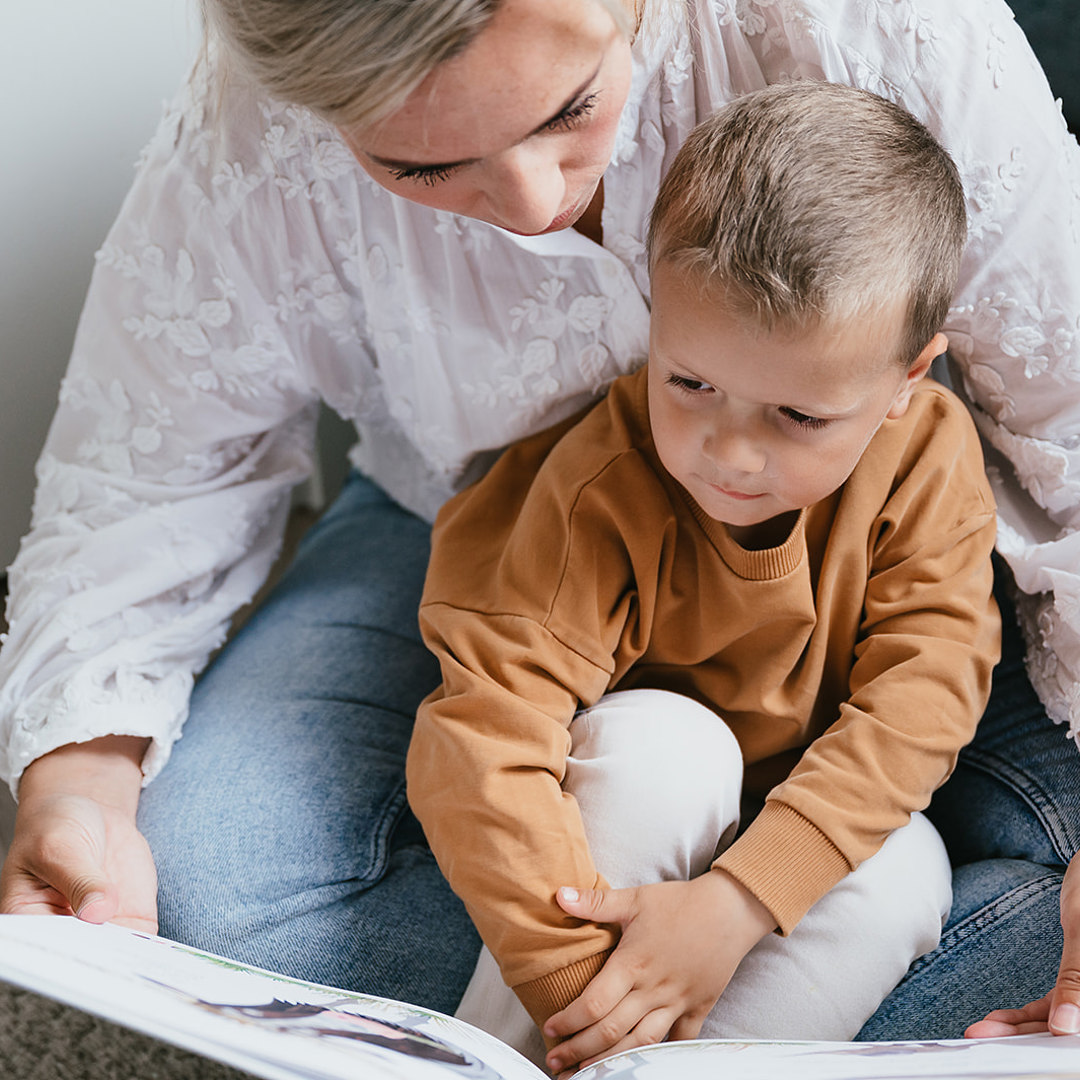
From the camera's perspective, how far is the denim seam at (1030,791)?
0.80 m

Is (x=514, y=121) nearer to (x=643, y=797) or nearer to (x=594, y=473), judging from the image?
(x=594, y=473)

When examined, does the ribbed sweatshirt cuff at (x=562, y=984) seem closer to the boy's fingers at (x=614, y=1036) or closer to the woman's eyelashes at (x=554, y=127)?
the boy's fingers at (x=614, y=1036)

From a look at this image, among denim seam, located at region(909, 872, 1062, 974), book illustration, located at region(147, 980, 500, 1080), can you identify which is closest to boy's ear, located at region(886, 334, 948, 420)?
denim seam, located at region(909, 872, 1062, 974)

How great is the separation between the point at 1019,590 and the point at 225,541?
26.1 inches

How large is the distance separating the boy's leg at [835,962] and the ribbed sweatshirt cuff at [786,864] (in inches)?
1.0

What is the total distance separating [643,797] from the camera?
72 centimetres

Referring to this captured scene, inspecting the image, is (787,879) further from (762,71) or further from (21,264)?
(21,264)

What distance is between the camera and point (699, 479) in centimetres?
68

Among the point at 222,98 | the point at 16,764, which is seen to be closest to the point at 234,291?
the point at 222,98

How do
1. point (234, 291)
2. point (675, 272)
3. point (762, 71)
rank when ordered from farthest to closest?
point (234, 291) → point (762, 71) → point (675, 272)

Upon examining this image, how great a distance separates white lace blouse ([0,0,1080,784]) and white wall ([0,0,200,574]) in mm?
115

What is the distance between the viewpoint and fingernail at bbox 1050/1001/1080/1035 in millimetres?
586

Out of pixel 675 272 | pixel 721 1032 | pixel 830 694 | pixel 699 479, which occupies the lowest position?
pixel 721 1032

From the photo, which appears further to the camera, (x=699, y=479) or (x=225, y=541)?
(x=225, y=541)
